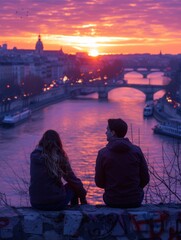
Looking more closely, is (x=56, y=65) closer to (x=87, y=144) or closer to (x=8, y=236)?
(x=87, y=144)

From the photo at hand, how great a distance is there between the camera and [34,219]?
2.83 feet

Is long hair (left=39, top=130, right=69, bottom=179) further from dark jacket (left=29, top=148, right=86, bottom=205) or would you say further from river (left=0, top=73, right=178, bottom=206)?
river (left=0, top=73, right=178, bottom=206)

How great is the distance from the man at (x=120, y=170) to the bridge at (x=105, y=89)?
12.5 m

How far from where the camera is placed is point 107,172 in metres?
0.89

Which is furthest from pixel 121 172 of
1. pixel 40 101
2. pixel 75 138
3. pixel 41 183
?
pixel 40 101

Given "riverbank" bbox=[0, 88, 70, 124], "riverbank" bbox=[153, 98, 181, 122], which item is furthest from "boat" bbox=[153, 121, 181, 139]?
"riverbank" bbox=[0, 88, 70, 124]

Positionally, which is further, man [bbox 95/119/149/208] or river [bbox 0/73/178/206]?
river [bbox 0/73/178/206]

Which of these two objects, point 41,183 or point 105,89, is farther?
point 105,89

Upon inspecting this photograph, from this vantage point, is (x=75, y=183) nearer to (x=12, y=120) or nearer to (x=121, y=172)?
(x=121, y=172)

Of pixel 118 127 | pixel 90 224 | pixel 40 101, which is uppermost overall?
pixel 118 127

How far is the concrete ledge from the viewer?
2.84 ft

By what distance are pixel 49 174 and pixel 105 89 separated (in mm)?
13154

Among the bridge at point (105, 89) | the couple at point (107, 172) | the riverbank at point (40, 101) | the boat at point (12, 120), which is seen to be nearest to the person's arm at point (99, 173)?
the couple at point (107, 172)

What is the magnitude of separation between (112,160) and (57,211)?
104 mm
